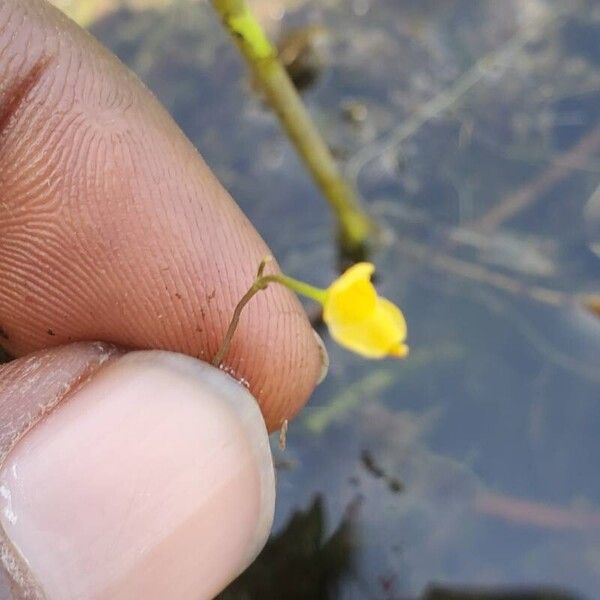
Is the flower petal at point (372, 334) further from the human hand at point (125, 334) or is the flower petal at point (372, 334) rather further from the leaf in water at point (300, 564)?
the leaf in water at point (300, 564)

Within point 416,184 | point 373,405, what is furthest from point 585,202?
point 373,405

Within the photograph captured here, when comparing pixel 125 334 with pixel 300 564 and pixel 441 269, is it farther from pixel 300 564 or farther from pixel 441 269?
pixel 441 269

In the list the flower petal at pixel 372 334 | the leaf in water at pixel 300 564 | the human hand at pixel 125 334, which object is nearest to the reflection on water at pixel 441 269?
the leaf in water at pixel 300 564

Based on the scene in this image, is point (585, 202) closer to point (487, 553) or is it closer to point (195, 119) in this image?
point (487, 553)

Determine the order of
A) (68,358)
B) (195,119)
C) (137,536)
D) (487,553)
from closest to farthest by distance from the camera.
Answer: (137,536) < (68,358) < (487,553) < (195,119)

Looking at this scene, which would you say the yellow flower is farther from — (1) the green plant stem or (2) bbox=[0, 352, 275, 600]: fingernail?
(1) the green plant stem

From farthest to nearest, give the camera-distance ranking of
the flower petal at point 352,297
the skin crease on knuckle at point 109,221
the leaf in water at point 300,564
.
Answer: the leaf in water at point 300,564 → the skin crease on knuckle at point 109,221 → the flower petal at point 352,297

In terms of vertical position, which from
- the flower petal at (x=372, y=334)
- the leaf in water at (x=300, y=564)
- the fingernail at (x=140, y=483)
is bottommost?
the leaf in water at (x=300, y=564)
